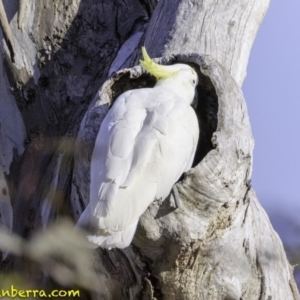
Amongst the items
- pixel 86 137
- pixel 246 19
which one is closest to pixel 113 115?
pixel 86 137

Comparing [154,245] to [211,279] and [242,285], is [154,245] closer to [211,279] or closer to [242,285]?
[211,279]

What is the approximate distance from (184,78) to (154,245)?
507mm

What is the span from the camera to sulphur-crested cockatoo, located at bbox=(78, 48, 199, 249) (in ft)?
5.25

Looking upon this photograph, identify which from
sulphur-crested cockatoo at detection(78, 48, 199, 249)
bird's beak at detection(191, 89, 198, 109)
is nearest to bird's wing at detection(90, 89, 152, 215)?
sulphur-crested cockatoo at detection(78, 48, 199, 249)

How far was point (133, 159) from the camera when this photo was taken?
1690 mm

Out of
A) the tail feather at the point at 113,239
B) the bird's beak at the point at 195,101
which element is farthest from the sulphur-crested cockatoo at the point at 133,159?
the bird's beak at the point at 195,101

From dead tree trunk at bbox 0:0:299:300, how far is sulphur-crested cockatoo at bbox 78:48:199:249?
0.20 ft

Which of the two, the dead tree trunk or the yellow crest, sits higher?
the yellow crest

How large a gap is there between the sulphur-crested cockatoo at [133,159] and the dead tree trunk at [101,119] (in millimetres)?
61

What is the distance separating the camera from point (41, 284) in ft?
7.20

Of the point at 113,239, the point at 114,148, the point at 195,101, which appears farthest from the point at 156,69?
the point at 113,239

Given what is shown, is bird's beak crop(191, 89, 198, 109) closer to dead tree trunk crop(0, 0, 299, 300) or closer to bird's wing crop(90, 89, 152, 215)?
dead tree trunk crop(0, 0, 299, 300)

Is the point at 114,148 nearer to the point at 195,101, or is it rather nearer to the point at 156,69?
the point at 156,69

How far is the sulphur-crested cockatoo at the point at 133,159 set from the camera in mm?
1602
